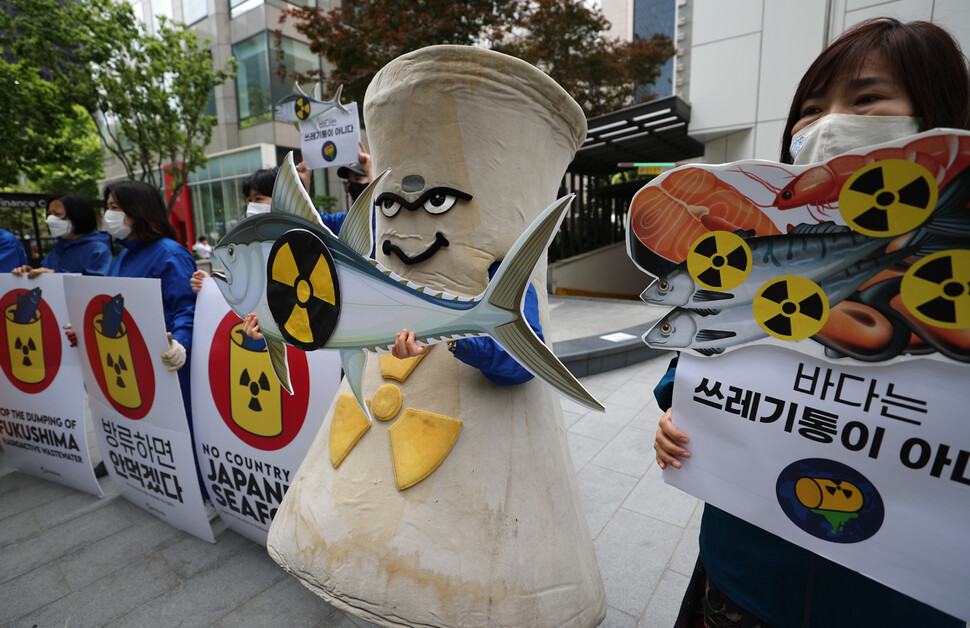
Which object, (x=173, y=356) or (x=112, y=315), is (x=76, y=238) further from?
(x=173, y=356)

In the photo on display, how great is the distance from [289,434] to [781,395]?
2.00 metres

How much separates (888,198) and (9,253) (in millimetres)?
5428

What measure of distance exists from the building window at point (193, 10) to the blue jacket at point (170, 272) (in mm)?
21339

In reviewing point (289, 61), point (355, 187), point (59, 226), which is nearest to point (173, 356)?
point (355, 187)

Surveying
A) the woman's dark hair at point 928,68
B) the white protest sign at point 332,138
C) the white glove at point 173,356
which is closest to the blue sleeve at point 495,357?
the woman's dark hair at point 928,68

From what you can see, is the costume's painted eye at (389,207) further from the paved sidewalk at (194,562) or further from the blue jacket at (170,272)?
the paved sidewalk at (194,562)

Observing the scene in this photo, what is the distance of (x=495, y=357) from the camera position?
4.84 feet

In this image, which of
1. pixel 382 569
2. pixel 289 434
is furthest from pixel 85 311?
pixel 382 569

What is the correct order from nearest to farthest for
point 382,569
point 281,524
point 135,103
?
point 382,569, point 281,524, point 135,103

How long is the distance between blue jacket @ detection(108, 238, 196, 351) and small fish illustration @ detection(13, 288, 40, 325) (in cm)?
82

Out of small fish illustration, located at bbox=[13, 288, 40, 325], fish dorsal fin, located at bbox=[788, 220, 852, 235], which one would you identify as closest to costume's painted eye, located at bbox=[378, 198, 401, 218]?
fish dorsal fin, located at bbox=[788, 220, 852, 235]

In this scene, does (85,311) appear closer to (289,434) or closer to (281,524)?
(289,434)

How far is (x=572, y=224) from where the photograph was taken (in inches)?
528

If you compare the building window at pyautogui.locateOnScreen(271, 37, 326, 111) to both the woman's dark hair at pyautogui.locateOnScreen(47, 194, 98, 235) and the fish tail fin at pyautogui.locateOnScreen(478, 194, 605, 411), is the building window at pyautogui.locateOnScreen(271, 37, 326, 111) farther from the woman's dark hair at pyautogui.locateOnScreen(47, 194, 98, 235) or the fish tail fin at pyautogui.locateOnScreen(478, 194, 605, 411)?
the fish tail fin at pyautogui.locateOnScreen(478, 194, 605, 411)
